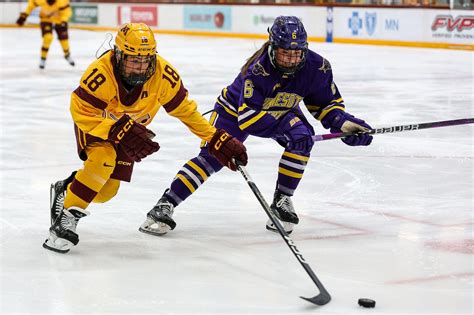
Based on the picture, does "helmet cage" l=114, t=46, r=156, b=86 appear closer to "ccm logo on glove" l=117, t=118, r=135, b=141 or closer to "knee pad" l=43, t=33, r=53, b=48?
"ccm logo on glove" l=117, t=118, r=135, b=141

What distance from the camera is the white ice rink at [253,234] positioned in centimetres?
299

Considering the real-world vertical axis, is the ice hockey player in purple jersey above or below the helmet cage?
below

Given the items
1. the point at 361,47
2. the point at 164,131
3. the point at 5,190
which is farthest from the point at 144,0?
the point at 5,190

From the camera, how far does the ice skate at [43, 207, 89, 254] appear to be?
353 centimetres

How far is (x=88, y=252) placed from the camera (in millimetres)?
3576

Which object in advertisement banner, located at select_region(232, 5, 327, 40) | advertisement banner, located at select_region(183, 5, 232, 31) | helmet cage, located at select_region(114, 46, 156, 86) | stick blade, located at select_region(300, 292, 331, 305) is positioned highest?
helmet cage, located at select_region(114, 46, 156, 86)

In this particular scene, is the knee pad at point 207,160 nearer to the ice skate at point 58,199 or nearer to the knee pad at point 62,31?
the ice skate at point 58,199

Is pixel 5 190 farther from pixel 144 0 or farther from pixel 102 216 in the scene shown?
pixel 144 0

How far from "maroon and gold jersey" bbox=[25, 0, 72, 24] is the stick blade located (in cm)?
970

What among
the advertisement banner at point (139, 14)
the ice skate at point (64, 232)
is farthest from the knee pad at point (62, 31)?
the ice skate at point (64, 232)

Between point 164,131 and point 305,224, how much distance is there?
272 centimetres

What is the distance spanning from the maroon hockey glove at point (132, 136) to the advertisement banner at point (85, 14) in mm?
17349

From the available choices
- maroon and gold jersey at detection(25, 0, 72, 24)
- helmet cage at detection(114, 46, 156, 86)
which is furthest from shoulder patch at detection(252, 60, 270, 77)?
maroon and gold jersey at detection(25, 0, 72, 24)

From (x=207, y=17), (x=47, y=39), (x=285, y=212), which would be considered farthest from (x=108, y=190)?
(x=207, y=17)
